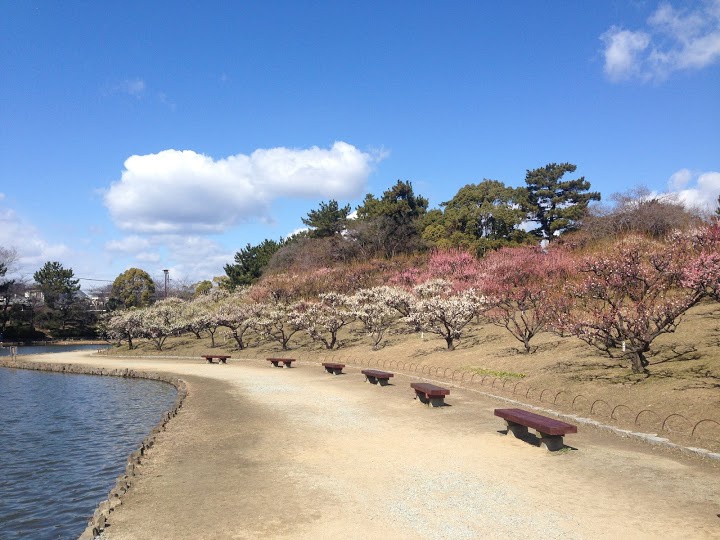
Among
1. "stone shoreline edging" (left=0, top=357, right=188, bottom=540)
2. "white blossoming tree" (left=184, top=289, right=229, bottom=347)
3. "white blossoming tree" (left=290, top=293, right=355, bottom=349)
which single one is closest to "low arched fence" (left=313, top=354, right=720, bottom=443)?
"white blossoming tree" (left=290, top=293, right=355, bottom=349)

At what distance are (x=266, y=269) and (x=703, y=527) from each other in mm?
53657

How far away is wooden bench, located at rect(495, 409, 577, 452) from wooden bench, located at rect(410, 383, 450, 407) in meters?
3.13

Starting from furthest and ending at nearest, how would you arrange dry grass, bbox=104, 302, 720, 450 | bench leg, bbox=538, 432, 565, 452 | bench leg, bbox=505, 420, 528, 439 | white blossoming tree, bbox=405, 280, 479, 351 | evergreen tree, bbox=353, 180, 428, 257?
evergreen tree, bbox=353, 180, 428, 257 → white blossoming tree, bbox=405, 280, 479, 351 → dry grass, bbox=104, 302, 720, 450 → bench leg, bbox=505, 420, 528, 439 → bench leg, bbox=538, 432, 565, 452

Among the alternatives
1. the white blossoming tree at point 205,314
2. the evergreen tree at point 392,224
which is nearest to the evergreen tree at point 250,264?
the white blossoming tree at point 205,314

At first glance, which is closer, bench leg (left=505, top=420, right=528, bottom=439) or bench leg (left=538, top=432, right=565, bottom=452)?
bench leg (left=538, top=432, right=565, bottom=452)

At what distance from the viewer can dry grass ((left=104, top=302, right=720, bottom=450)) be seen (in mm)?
11758

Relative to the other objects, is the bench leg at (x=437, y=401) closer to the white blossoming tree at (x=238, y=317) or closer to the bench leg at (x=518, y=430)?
the bench leg at (x=518, y=430)

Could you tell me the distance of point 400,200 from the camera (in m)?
55.5

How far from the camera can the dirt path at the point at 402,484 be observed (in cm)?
667

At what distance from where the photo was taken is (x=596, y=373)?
16203 millimetres

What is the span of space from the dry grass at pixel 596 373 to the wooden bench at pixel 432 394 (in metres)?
2.55

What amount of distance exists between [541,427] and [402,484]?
3.46m

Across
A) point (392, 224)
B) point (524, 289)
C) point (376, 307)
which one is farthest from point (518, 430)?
point (392, 224)

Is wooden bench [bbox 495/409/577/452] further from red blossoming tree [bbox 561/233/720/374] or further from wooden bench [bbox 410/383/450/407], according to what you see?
red blossoming tree [bbox 561/233/720/374]
